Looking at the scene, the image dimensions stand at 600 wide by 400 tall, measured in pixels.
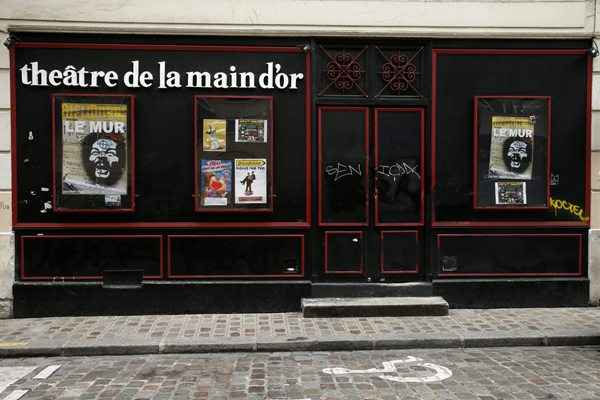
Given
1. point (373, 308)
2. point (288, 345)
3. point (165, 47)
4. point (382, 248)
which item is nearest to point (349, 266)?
point (382, 248)

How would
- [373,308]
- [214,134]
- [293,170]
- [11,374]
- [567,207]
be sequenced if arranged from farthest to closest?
[567,207]
[293,170]
[214,134]
[373,308]
[11,374]

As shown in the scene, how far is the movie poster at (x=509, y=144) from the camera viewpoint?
8.79 m

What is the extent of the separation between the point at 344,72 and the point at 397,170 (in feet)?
5.17

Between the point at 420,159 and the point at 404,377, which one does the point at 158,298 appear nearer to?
the point at 404,377

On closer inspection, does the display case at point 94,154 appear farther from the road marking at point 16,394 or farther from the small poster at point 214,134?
the road marking at point 16,394

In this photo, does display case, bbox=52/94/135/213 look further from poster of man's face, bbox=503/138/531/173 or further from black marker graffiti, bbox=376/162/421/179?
poster of man's face, bbox=503/138/531/173

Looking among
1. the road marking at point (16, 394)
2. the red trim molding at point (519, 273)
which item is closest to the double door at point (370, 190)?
the red trim molding at point (519, 273)

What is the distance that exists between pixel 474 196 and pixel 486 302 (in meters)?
1.52

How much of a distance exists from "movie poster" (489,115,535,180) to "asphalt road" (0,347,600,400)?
2.76 metres

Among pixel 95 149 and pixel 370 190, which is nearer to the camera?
pixel 95 149

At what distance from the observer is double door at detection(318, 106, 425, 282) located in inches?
342

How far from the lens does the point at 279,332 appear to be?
7.50 meters

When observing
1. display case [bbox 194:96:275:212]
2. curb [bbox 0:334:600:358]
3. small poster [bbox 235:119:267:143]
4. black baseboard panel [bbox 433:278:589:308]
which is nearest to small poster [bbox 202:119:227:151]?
display case [bbox 194:96:275:212]

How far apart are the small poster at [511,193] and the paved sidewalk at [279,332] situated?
1.58 metres
